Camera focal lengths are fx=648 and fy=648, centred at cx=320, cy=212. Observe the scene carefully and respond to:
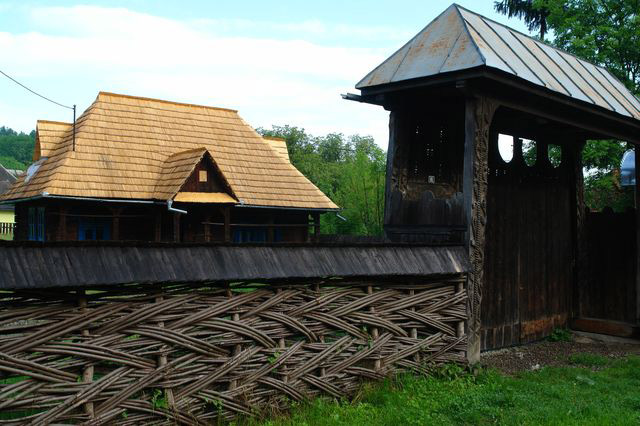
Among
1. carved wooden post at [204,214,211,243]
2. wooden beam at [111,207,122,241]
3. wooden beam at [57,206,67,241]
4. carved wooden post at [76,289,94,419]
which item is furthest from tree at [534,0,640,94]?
carved wooden post at [76,289,94,419]

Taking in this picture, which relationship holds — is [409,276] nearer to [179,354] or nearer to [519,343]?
[179,354]

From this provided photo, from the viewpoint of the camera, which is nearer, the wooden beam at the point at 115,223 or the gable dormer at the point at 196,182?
the wooden beam at the point at 115,223

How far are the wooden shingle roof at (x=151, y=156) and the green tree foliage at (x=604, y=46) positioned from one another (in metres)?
9.19

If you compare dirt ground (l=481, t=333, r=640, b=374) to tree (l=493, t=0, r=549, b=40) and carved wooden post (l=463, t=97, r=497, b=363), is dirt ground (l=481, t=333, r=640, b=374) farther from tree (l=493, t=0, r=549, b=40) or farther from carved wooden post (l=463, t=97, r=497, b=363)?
tree (l=493, t=0, r=549, b=40)

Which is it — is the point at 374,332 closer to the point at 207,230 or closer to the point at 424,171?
the point at 424,171

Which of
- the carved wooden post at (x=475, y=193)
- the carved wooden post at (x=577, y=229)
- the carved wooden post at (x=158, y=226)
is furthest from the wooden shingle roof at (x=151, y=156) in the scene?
the carved wooden post at (x=475, y=193)

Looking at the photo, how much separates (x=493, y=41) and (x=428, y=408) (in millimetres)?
4662

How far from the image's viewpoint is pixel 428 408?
218 inches

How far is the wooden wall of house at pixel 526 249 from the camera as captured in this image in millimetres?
8492

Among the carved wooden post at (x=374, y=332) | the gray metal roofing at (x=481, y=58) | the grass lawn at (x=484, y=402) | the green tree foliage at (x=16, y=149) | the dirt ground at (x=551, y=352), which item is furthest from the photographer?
the green tree foliage at (x=16, y=149)

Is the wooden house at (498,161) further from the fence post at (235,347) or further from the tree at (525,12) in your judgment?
the tree at (525,12)

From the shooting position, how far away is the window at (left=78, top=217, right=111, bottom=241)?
68.4 feet

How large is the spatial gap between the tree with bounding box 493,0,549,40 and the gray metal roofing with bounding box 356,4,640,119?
25.9m

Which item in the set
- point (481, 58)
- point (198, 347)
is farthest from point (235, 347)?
point (481, 58)
